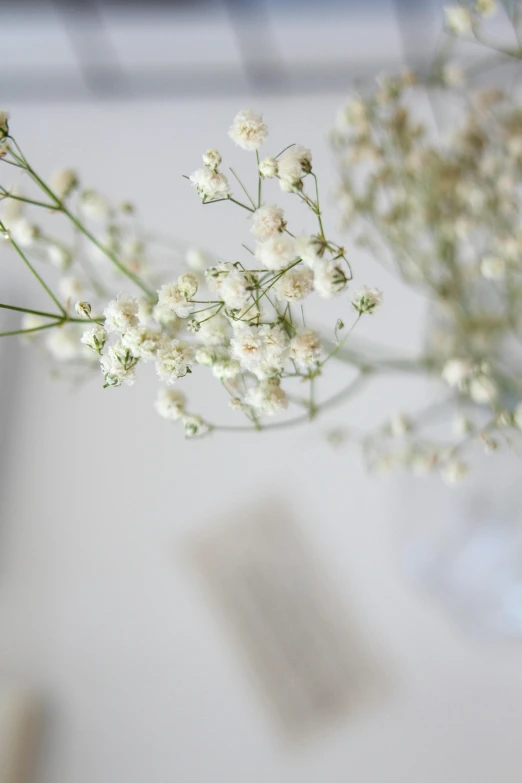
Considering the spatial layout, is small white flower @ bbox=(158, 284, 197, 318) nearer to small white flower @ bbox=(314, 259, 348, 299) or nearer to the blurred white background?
small white flower @ bbox=(314, 259, 348, 299)

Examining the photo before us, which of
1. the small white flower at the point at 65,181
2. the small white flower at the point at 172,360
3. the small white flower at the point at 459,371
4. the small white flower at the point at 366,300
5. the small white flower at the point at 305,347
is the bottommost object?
the small white flower at the point at 459,371

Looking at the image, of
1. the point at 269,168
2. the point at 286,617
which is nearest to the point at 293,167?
the point at 269,168

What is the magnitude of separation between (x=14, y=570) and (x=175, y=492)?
19 centimetres

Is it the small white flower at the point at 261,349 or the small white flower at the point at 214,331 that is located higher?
the small white flower at the point at 214,331

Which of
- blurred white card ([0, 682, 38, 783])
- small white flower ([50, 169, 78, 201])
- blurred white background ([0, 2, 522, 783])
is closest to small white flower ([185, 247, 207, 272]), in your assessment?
small white flower ([50, 169, 78, 201])

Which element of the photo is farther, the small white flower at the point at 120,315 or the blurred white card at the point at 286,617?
the blurred white card at the point at 286,617

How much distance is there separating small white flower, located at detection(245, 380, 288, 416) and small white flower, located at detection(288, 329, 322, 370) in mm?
18

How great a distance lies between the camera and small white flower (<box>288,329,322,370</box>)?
32 centimetres

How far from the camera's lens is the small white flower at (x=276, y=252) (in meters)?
0.29

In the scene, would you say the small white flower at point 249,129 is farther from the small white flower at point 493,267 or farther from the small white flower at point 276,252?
the small white flower at point 493,267

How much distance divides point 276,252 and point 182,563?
52cm

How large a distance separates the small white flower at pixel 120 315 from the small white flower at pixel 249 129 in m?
0.09

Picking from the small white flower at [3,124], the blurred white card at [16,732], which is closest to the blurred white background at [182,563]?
the blurred white card at [16,732]

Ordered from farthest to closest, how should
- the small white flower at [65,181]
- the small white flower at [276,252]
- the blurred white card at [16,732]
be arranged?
the blurred white card at [16,732] → the small white flower at [65,181] → the small white flower at [276,252]
